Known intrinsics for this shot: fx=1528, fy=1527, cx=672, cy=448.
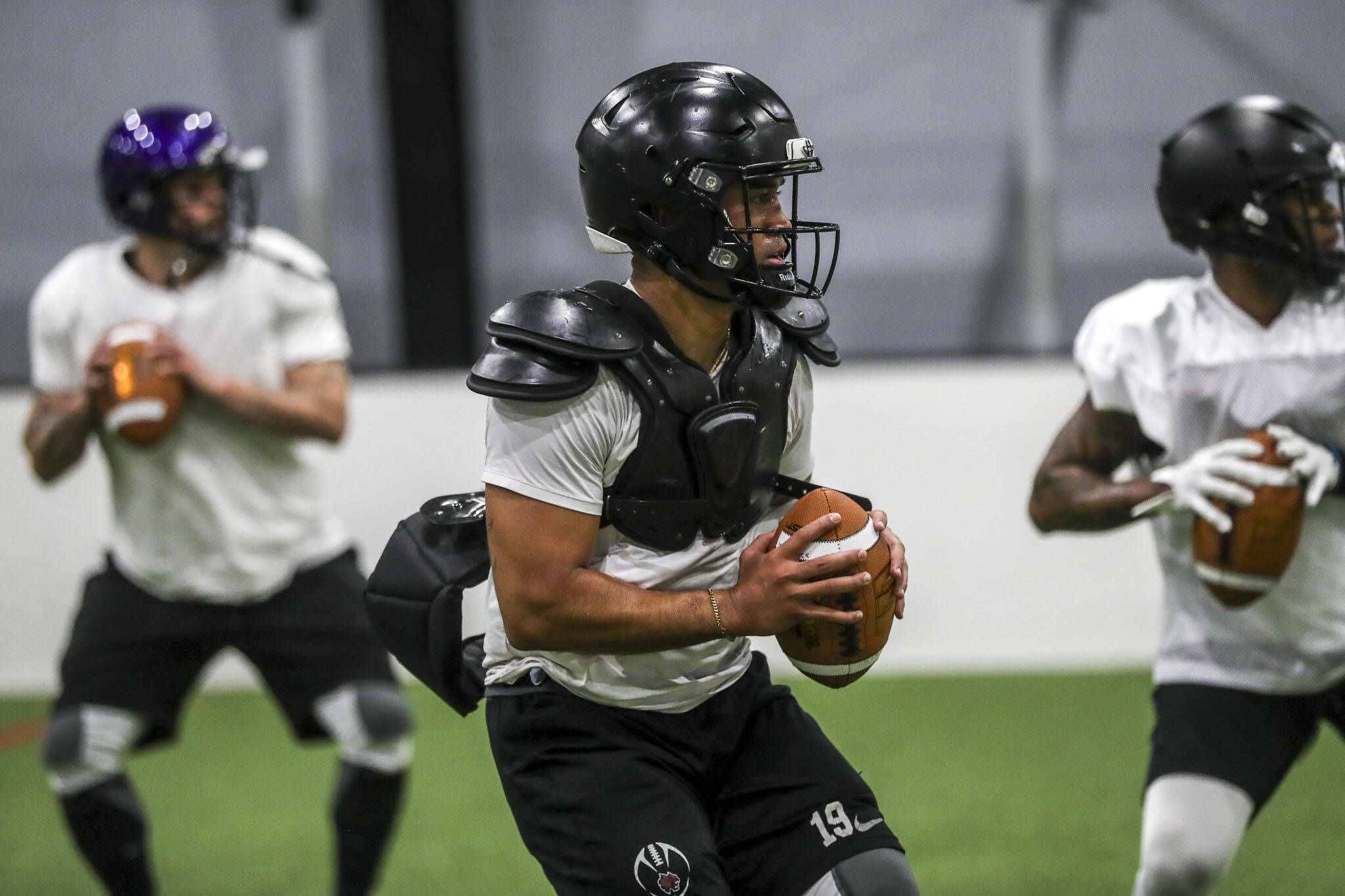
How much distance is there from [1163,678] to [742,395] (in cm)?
126

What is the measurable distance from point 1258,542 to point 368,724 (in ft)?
→ 7.12

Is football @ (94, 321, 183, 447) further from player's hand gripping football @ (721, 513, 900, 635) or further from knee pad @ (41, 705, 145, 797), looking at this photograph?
player's hand gripping football @ (721, 513, 900, 635)

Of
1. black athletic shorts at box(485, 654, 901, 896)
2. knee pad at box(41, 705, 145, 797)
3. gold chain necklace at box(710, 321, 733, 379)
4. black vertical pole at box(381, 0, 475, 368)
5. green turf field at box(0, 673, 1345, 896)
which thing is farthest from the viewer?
black vertical pole at box(381, 0, 475, 368)

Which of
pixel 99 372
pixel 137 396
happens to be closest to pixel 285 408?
pixel 137 396

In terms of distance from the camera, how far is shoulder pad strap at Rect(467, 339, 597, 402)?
2195 mm

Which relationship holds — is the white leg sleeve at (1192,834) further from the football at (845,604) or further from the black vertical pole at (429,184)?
the black vertical pole at (429,184)

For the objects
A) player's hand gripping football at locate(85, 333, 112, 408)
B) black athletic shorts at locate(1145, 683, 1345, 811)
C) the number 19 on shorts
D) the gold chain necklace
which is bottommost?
black athletic shorts at locate(1145, 683, 1345, 811)

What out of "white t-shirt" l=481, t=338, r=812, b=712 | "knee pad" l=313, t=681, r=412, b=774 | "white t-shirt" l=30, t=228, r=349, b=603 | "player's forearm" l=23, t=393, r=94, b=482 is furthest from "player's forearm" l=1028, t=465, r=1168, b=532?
"player's forearm" l=23, t=393, r=94, b=482

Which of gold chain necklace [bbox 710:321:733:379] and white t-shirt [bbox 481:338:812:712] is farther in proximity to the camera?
gold chain necklace [bbox 710:321:733:379]

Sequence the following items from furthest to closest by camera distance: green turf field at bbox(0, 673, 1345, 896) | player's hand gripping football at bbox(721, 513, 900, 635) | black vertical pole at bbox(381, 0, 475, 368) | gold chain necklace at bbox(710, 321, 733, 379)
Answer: black vertical pole at bbox(381, 0, 475, 368) → green turf field at bbox(0, 673, 1345, 896) → gold chain necklace at bbox(710, 321, 733, 379) → player's hand gripping football at bbox(721, 513, 900, 635)

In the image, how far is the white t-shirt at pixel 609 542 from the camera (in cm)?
223

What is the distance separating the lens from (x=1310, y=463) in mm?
2859

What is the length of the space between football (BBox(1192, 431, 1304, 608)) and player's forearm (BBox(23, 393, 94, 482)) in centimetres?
269

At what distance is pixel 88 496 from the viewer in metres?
6.20
